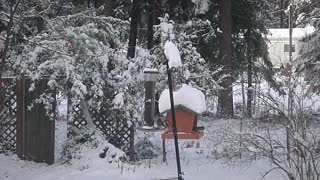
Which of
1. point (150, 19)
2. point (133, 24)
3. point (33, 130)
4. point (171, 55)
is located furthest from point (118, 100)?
point (133, 24)

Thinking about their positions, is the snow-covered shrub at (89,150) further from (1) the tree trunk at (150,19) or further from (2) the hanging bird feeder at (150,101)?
(1) the tree trunk at (150,19)

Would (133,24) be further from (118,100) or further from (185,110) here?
(185,110)

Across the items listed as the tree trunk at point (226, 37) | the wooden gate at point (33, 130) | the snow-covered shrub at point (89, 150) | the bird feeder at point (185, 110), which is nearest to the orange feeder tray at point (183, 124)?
the bird feeder at point (185, 110)

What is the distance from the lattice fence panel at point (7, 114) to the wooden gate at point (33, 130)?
0.16 m

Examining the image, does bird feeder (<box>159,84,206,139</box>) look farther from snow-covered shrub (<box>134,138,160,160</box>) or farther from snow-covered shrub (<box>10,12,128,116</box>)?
snow-covered shrub (<box>134,138,160,160</box>)

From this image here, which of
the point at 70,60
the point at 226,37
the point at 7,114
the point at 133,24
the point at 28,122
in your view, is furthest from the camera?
the point at 133,24

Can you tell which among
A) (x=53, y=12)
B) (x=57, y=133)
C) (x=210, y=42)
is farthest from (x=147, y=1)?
(x=57, y=133)

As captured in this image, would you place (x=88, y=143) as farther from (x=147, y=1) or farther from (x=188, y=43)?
(x=147, y=1)

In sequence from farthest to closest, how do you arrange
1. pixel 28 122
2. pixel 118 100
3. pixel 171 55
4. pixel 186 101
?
pixel 28 122 → pixel 118 100 → pixel 186 101 → pixel 171 55

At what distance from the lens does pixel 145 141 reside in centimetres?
917

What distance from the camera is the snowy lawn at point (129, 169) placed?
7.66 metres

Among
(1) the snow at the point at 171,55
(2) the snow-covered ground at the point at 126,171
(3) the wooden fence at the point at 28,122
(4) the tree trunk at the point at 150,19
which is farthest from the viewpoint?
(4) the tree trunk at the point at 150,19

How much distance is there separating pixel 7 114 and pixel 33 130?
1.97ft

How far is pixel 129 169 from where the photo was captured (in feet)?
26.0
